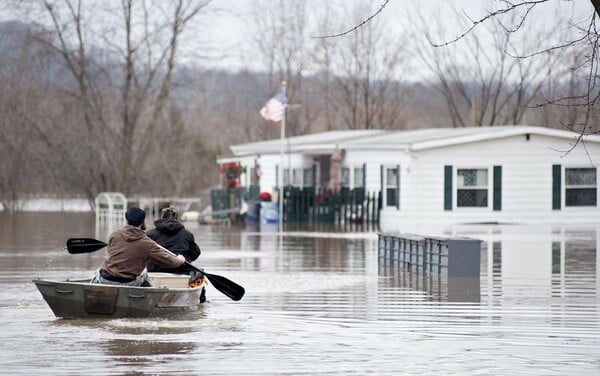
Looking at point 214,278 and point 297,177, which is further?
point 297,177

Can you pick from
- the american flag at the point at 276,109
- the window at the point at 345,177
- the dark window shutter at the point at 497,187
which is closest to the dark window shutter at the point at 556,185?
the dark window shutter at the point at 497,187

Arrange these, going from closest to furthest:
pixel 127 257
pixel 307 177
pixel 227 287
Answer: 1. pixel 127 257
2. pixel 227 287
3. pixel 307 177

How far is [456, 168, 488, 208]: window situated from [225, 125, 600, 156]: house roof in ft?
3.96

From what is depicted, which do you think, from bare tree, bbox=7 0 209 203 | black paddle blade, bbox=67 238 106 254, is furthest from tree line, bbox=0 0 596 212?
black paddle blade, bbox=67 238 106 254

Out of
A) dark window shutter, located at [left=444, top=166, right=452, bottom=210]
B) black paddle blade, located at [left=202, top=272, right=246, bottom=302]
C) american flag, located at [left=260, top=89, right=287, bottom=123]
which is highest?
american flag, located at [left=260, top=89, right=287, bottom=123]

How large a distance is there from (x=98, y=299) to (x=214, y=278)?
249cm

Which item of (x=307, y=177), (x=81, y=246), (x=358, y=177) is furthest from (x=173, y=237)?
(x=307, y=177)

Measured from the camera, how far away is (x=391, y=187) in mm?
46812

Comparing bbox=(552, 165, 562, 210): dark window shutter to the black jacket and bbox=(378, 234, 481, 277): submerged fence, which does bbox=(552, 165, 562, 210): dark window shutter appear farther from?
the black jacket

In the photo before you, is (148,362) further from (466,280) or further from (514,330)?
(466,280)

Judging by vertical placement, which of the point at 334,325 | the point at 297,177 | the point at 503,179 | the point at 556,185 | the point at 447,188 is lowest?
the point at 334,325

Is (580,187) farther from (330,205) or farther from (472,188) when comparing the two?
(330,205)

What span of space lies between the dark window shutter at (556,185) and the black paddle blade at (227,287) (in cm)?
2854

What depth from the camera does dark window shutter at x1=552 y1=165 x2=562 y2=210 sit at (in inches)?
1789
